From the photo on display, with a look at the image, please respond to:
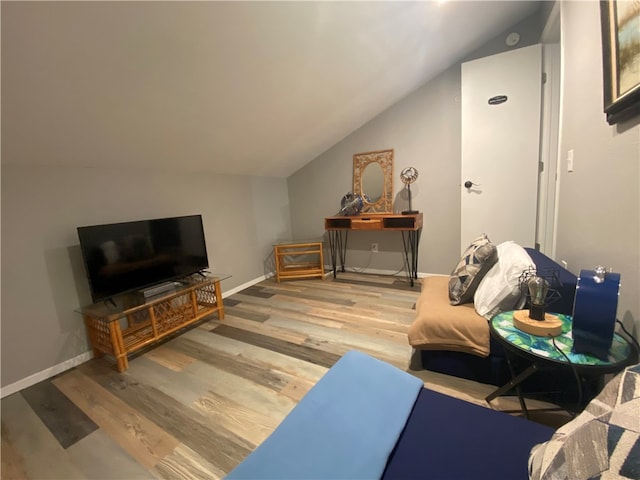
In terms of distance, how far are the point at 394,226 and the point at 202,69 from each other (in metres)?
2.33

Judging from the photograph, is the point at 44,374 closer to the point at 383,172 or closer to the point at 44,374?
the point at 44,374

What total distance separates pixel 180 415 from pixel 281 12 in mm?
2393

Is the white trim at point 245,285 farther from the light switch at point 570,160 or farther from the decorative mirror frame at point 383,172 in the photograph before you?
the light switch at point 570,160

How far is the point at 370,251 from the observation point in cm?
384

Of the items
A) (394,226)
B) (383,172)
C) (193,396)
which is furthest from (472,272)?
(383,172)

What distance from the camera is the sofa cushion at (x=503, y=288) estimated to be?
1495 millimetres

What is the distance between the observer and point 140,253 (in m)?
2.25

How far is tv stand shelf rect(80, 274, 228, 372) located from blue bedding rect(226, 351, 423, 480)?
1618 millimetres

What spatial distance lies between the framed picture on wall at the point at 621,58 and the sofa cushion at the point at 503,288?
2.47ft

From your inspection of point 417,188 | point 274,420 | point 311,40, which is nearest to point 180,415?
point 274,420

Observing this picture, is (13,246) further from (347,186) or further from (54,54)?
(347,186)

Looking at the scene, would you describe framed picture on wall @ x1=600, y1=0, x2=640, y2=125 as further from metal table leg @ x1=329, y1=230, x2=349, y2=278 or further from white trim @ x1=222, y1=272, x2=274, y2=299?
white trim @ x1=222, y1=272, x2=274, y2=299

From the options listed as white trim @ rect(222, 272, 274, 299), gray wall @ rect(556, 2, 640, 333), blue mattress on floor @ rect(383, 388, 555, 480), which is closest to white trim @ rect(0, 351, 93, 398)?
white trim @ rect(222, 272, 274, 299)

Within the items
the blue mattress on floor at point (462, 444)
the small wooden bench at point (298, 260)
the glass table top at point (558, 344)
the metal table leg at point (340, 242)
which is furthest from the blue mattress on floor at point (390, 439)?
the metal table leg at point (340, 242)
